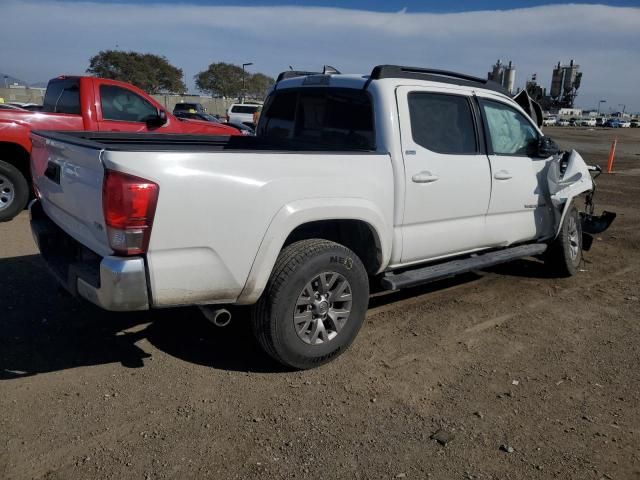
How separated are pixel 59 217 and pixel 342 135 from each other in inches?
84.5

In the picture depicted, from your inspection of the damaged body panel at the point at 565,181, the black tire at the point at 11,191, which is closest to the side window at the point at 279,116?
the damaged body panel at the point at 565,181

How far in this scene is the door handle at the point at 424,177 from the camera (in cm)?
400

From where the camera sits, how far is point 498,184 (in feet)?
15.5

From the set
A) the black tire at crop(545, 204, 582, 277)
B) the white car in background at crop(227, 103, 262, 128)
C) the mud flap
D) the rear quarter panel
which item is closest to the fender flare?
the rear quarter panel

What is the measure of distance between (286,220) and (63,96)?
627 cm

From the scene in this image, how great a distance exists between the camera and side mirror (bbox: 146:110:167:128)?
8.34 metres

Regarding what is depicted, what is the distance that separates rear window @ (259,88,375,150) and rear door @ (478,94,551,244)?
1.21 m

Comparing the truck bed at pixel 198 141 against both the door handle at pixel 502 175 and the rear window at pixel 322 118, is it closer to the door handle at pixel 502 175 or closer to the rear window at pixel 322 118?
the rear window at pixel 322 118

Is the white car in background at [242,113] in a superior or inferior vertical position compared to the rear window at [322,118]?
inferior

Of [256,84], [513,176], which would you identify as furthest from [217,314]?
[256,84]

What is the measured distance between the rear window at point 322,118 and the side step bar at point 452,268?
3.24 ft

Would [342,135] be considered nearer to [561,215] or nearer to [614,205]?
[561,215]

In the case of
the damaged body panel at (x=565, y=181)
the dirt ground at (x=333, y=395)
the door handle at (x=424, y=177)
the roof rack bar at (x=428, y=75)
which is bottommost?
the dirt ground at (x=333, y=395)

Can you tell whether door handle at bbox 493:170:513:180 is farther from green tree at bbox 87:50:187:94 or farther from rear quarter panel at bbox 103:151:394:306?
green tree at bbox 87:50:187:94
